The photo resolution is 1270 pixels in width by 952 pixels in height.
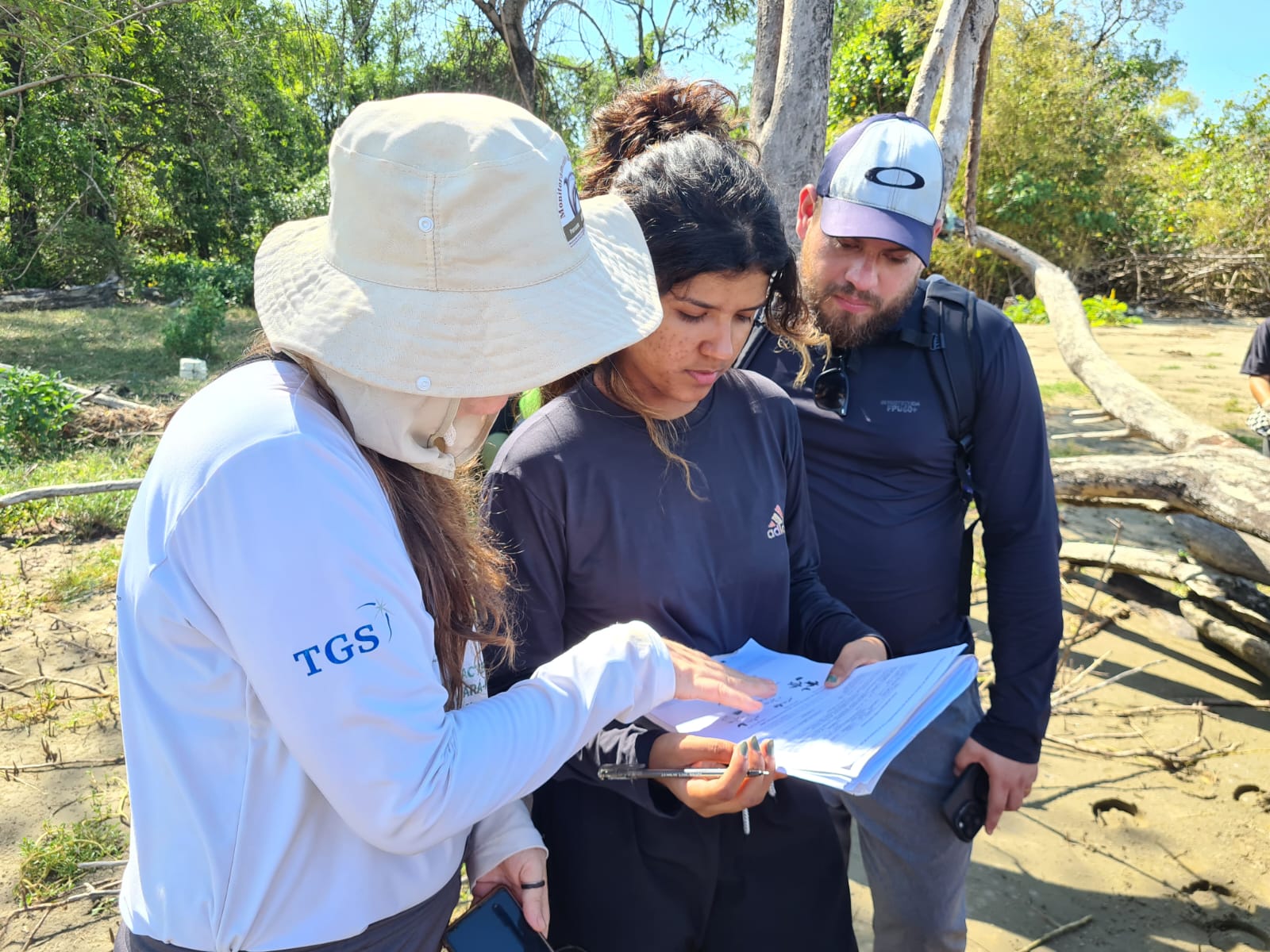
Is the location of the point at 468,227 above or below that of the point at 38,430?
above

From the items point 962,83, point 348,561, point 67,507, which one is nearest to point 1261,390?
point 962,83

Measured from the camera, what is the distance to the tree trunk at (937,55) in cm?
338

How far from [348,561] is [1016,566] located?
1588 millimetres

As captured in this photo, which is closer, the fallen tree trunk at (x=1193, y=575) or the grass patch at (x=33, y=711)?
the grass patch at (x=33, y=711)

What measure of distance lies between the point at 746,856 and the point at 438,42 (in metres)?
8.25

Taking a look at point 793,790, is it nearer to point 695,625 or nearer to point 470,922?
point 695,625

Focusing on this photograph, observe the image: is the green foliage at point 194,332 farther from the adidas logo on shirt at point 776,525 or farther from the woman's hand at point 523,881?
the woman's hand at point 523,881

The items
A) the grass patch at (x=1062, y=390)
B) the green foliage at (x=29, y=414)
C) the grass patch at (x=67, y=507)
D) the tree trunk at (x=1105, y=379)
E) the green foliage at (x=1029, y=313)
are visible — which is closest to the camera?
the tree trunk at (x=1105, y=379)

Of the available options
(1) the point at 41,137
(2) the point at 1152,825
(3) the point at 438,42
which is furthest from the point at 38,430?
(1) the point at 41,137

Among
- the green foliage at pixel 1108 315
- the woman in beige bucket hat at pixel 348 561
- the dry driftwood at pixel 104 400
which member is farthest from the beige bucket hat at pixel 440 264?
the green foliage at pixel 1108 315

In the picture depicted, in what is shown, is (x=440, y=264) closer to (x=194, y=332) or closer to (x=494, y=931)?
(x=494, y=931)

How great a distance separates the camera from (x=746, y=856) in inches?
58.9

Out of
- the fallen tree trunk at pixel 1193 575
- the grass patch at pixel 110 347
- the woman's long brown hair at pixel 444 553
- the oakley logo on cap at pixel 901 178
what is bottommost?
the grass patch at pixel 110 347

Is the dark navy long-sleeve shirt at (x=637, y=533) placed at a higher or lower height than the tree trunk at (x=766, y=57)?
lower
